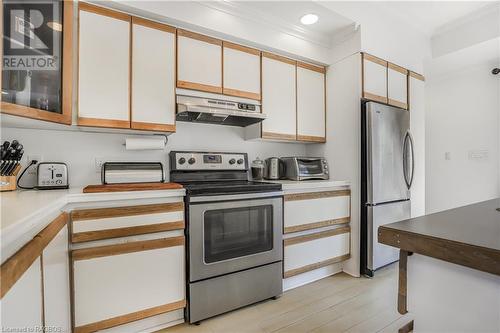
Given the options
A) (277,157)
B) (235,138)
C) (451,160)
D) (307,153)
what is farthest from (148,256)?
(451,160)

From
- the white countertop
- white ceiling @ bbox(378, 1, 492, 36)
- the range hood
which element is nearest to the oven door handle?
the white countertop

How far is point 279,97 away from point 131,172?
59.6 inches

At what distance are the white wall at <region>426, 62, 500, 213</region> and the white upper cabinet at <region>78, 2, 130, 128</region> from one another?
395 cm

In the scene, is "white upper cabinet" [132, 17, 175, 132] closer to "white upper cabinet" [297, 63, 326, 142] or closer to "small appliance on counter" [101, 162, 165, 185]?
"small appliance on counter" [101, 162, 165, 185]

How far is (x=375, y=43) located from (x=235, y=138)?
1.70m

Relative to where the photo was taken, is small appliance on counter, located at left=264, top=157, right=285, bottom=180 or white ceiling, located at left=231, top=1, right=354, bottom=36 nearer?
white ceiling, located at left=231, top=1, right=354, bottom=36

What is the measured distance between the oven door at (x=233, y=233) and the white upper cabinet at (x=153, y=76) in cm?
70

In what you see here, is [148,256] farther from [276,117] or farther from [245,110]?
[276,117]

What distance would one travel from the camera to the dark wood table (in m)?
0.65

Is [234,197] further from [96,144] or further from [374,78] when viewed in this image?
[374,78]

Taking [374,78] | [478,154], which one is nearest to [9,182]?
[374,78]

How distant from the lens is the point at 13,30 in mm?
1338

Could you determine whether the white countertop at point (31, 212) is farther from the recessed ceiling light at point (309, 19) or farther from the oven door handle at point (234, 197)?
the recessed ceiling light at point (309, 19)

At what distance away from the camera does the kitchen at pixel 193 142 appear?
1407 mm
